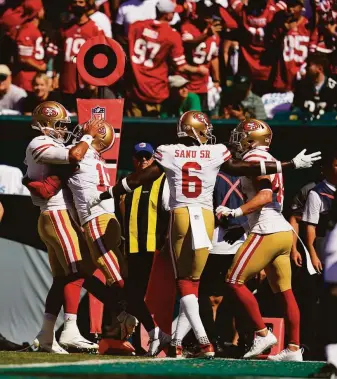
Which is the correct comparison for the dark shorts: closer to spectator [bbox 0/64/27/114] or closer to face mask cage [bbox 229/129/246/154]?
face mask cage [bbox 229/129/246/154]

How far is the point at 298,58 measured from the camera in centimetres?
1348

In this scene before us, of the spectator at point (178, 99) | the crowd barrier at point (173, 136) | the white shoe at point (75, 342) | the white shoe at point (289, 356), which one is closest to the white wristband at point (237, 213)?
the white shoe at point (289, 356)

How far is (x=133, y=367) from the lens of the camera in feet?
22.5

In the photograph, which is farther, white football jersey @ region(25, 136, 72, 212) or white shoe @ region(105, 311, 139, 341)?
white shoe @ region(105, 311, 139, 341)

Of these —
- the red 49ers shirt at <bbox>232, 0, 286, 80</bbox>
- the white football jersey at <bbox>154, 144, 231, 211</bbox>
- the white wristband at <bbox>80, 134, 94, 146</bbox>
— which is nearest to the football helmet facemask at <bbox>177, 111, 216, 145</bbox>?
the white football jersey at <bbox>154, 144, 231, 211</bbox>

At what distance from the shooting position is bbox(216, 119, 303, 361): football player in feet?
26.2

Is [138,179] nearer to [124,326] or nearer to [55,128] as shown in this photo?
[55,128]

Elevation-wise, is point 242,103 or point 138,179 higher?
point 242,103

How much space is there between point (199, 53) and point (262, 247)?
550cm

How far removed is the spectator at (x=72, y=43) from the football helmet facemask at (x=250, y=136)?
4254 millimetres

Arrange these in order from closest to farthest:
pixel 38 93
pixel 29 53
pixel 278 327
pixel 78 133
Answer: pixel 78 133
pixel 278 327
pixel 38 93
pixel 29 53

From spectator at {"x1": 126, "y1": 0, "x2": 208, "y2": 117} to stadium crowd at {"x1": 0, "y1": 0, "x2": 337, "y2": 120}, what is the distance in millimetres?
11

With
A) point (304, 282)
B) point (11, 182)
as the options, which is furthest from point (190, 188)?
point (11, 182)

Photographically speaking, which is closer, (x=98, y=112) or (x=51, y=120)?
(x=51, y=120)
